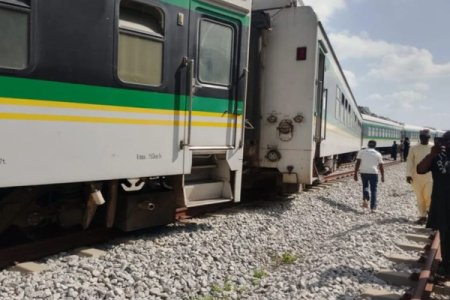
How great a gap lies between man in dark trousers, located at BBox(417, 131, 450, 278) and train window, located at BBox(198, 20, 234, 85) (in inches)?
113

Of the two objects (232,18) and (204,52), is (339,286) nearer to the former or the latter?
(204,52)

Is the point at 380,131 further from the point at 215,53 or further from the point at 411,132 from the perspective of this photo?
the point at 215,53

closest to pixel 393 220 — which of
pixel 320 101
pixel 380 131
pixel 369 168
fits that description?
pixel 369 168

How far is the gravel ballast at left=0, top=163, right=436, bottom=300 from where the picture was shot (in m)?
4.21

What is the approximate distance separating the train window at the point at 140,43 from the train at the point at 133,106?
0.01m

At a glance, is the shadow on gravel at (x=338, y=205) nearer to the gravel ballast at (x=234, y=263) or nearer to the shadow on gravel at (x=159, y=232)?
the gravel ballast at (x=234, y=263)

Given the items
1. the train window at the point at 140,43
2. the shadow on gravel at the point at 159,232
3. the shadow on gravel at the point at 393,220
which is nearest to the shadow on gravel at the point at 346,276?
the shadow on gravel at the point at 159,232

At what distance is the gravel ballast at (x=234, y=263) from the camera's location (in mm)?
4215

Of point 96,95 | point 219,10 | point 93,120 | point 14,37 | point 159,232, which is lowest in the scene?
point 159,232

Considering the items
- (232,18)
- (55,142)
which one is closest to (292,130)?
(232,18)

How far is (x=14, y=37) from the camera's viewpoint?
4.08 meters

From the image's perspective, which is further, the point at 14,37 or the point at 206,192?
the point at 206,192

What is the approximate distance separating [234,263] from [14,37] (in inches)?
128

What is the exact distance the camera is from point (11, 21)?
4.05m
